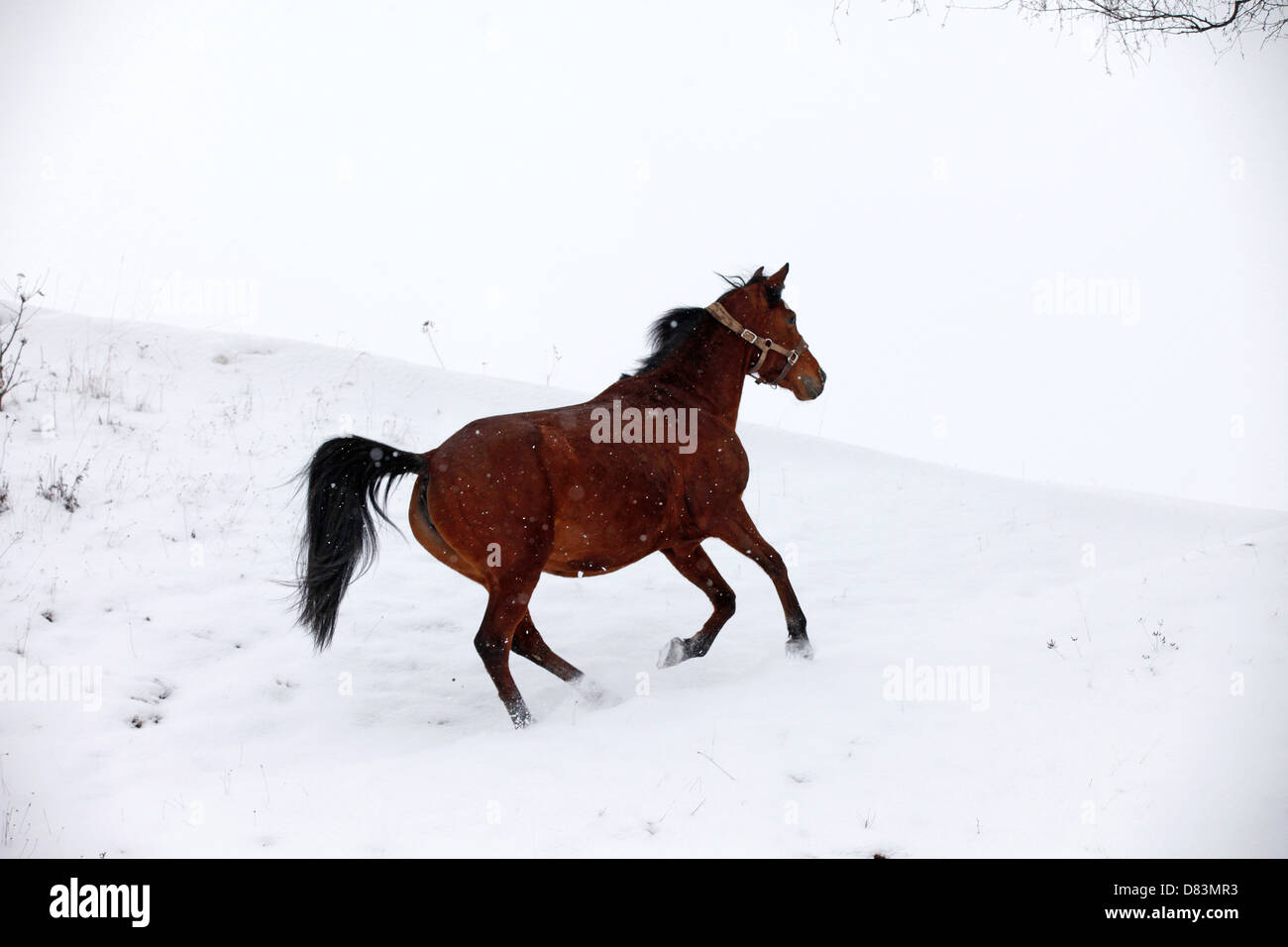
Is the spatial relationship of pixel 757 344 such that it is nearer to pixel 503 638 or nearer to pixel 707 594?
pixel 707 594

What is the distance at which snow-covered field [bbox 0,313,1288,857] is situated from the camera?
399cm

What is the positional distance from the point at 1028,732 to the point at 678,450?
103 inches

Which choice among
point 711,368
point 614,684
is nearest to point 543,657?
point 614,684

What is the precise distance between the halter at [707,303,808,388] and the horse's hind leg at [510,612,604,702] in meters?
2.44

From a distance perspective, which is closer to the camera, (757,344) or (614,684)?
(614,684)

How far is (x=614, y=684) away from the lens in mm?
6215

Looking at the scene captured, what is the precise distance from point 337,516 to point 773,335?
130 inches

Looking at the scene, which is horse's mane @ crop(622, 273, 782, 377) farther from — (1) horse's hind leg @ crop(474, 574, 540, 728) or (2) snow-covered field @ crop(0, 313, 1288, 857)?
(2) snow-covered field @ crop(0, 313, 1288, 857)

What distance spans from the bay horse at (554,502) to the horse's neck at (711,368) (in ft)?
0.04

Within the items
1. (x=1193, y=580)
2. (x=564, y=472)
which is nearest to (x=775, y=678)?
(x=564, y=472)

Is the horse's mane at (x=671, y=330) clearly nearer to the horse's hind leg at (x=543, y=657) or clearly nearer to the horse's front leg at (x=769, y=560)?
the horse's front leg at (x=769, y=560)

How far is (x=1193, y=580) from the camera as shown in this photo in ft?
22.3
